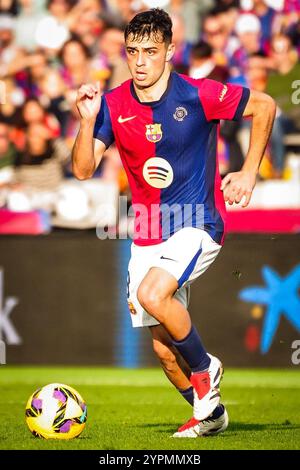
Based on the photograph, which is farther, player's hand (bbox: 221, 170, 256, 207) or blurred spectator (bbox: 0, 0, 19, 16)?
blurred spectator (bbox: 0, 0, 19, 16)

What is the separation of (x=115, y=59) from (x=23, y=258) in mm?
3611

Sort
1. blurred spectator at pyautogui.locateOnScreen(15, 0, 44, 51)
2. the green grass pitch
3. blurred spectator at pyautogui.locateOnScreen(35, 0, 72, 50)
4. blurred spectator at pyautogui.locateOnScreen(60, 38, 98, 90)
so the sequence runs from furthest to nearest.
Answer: blurred spectator at pyautogui.locateOnScreen(15, 0, 44, 51) → blurred spectator at pyautogui.locateOnScreen(35, 0, 72, 50) → blurred spectator at pyautogui.locateOnScreen(60, 38, 98, 90) → the green grass pitch

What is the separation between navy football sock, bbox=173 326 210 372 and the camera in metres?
6.65

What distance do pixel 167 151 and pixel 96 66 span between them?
7.55m

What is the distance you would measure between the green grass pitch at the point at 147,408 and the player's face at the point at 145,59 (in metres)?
2.40

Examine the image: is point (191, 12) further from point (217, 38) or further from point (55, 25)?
point (55, 25)

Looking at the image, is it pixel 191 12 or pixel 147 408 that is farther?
pixel 191 12

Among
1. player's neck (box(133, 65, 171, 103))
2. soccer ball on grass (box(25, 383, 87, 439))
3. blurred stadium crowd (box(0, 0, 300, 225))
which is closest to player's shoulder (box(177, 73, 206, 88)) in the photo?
player's neck (box(133, 65, 171, 103))

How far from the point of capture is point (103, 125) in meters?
7.22

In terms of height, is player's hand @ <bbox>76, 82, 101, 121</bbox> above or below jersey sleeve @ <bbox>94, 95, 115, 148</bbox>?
above

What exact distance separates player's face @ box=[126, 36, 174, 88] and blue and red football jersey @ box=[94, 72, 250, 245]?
0.19 m

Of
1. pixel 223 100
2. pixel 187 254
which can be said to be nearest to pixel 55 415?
pixel 187 254

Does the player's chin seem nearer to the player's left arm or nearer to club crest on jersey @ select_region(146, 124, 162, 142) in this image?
club crest on jersey @ select_region(146, 124, 162, 142)

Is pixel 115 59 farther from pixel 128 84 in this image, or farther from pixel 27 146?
pixel 128 84
